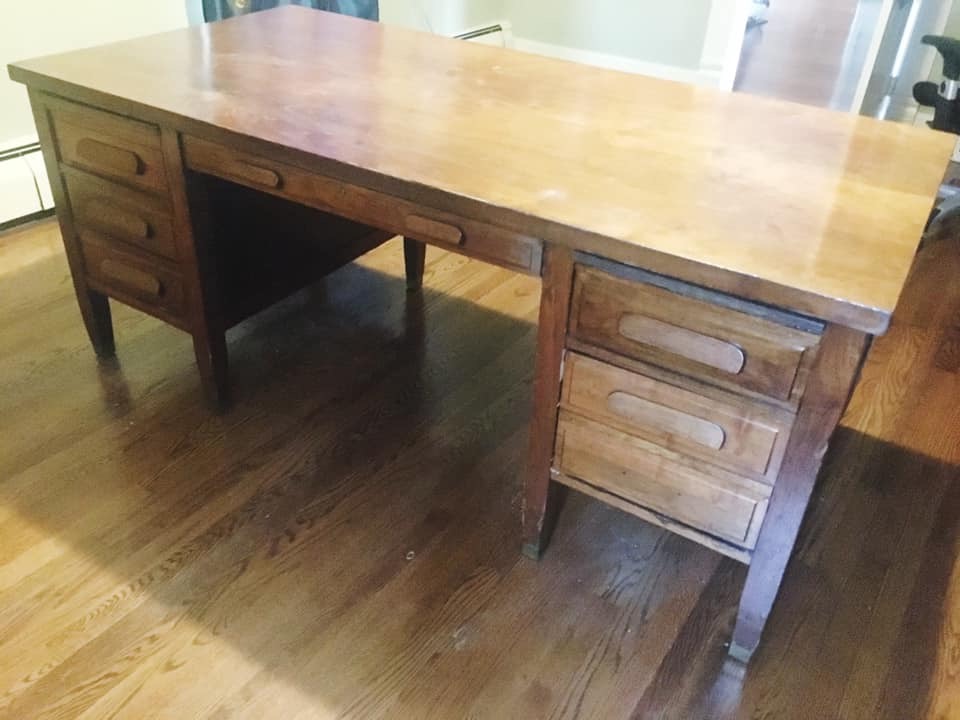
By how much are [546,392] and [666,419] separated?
19 centimetres

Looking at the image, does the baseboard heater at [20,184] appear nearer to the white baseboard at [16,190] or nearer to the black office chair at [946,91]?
the white baseboard at [16,190]

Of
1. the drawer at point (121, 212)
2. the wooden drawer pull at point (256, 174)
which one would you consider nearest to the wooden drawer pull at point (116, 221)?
the drawer at point (121, 212)

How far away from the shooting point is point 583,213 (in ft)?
3.72

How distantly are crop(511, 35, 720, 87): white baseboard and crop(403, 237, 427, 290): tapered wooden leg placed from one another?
1553 millimetres

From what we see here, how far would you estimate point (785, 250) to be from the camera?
41.6 inches

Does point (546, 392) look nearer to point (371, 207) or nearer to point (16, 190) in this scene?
point (371, 207)

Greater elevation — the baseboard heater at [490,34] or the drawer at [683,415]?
the drawer at [683,415]

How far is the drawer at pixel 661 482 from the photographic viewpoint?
3.95 ft

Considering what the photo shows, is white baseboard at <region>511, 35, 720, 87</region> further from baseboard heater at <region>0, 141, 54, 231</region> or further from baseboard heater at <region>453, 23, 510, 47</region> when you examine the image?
baseboard heater at <region>0, 141, 54, 231</region>

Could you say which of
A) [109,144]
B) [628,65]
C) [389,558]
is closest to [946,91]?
[628,65]

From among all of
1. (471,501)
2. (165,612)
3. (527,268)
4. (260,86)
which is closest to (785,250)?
(527,268)

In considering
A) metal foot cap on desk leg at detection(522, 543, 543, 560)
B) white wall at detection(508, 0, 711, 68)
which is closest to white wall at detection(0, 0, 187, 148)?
white wall at detection(508, 0, 711, 68)

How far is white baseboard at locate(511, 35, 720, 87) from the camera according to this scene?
135 inches

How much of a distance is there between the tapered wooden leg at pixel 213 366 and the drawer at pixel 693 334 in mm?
857
